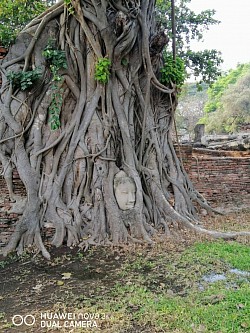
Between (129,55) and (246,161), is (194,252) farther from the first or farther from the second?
(246,161)

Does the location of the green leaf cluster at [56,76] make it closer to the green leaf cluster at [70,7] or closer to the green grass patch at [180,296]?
the green leaf cluster at [70,7]

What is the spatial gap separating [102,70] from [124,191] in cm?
180

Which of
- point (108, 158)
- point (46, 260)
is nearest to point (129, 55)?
point (108, 158)

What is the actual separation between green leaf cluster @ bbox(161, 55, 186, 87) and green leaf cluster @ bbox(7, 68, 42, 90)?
2461 mm

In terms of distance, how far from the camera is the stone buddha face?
5070mm

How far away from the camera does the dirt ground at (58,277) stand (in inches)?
113

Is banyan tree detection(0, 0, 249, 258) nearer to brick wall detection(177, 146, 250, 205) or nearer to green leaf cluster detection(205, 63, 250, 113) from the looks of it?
brick wall detection(177, 146, 250, 205)

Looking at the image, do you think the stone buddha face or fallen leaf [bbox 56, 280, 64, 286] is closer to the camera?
fallen leaf [bbox 56, 280, 64, 286]

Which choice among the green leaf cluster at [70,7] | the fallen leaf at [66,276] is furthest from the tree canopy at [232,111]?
the fallen leaf at [66,276]

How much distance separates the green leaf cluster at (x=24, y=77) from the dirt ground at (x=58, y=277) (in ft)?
7.77

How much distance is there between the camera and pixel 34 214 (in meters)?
4.65

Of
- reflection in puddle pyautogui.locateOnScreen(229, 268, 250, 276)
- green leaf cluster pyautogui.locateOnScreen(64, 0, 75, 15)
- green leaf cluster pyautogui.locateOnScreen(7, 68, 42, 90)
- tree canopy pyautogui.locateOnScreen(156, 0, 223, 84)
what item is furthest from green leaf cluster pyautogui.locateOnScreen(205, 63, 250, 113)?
reflection in puddle pyautogui.locateOnScreen(229, 268, 250, 276)

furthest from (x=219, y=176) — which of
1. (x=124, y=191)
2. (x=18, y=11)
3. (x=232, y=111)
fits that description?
(x=232, y=111)

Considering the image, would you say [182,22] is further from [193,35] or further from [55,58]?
[55,58]
